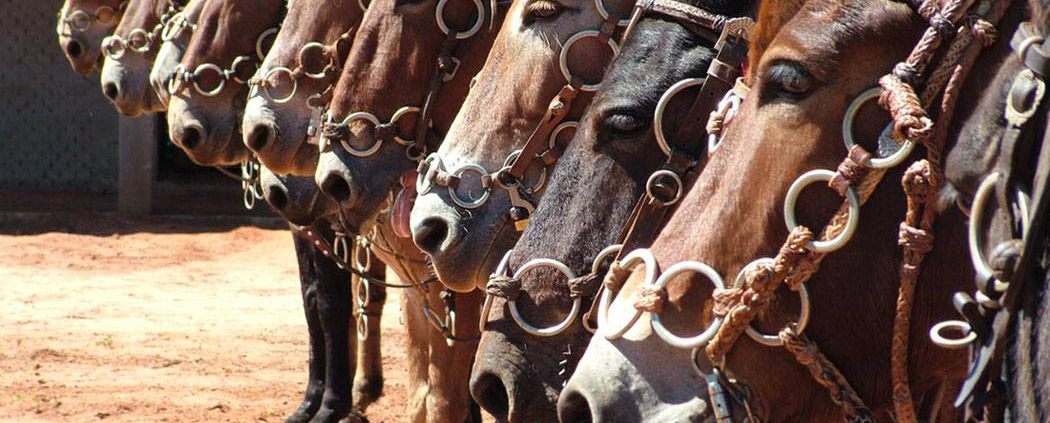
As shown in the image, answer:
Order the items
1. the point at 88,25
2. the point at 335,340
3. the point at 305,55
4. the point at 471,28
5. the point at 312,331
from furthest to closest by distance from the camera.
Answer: the point at 88,25 < the point at 312,331 < the point at 335,340 < the point at 305,55 < the point at 471,28

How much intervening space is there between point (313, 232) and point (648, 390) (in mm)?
3707

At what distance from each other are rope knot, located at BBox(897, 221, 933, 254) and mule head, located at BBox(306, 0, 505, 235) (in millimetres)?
2314

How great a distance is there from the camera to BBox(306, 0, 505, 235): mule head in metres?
4.07

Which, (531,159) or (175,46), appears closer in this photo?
(531,159)

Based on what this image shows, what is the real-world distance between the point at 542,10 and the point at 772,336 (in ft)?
4.85

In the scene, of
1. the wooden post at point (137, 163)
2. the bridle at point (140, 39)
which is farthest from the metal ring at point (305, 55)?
the wooden post at point (137, 163)

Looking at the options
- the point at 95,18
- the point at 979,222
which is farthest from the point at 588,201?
the point at 95,18

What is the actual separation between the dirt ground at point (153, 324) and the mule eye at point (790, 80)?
4.55 meters

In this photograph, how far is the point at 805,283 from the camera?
1.95 meters

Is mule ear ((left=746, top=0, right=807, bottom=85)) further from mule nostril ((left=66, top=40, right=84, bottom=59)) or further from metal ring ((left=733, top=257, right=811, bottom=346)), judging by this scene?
mule nostril ((left=66, top=40, right=84, bottom=59))

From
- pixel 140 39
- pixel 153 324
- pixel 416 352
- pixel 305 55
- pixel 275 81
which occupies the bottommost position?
pixel 153 324

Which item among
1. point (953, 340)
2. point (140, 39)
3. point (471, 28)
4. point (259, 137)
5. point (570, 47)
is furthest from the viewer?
point (140, 39)

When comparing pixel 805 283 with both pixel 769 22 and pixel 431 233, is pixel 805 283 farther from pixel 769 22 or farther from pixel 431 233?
pixel 431 233

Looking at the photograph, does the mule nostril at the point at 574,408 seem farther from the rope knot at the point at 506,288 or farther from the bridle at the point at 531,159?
the bridle at the point at 531,159
